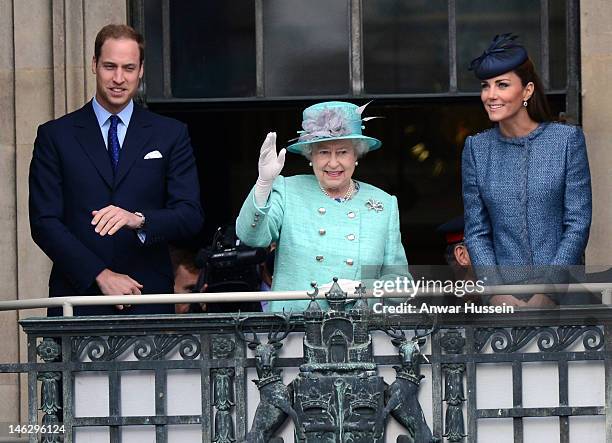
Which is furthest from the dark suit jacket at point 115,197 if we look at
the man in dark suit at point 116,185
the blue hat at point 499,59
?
the blue hat at point 499,59

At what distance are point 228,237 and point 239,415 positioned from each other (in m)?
1.78

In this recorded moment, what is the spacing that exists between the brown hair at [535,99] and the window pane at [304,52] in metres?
2.80

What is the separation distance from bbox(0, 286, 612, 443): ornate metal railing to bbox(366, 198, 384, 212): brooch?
24.5 inches

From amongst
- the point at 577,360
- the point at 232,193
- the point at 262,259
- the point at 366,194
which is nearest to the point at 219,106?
the point at 232,193

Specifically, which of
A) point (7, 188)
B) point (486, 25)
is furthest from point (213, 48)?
point (486, 25)

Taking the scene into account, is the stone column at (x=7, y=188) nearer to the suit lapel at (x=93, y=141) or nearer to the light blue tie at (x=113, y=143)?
the suit lapel at (x=93, y=141)

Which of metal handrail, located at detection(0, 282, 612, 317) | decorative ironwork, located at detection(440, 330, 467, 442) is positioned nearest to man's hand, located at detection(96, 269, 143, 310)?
metal handrail, located at detection(0, 282, 612, 317)

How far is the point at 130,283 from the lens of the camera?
35.8 ft

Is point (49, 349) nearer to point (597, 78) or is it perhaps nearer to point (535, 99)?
point (535, 99)

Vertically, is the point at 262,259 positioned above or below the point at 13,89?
below

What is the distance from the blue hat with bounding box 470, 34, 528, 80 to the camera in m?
10.8

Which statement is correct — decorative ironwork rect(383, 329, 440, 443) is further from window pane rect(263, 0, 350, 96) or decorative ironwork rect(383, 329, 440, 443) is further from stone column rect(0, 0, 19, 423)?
stone column rect(0, 0, 19, 423)

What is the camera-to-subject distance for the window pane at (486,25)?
13375mm

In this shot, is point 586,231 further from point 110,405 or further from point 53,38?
point 53,38
